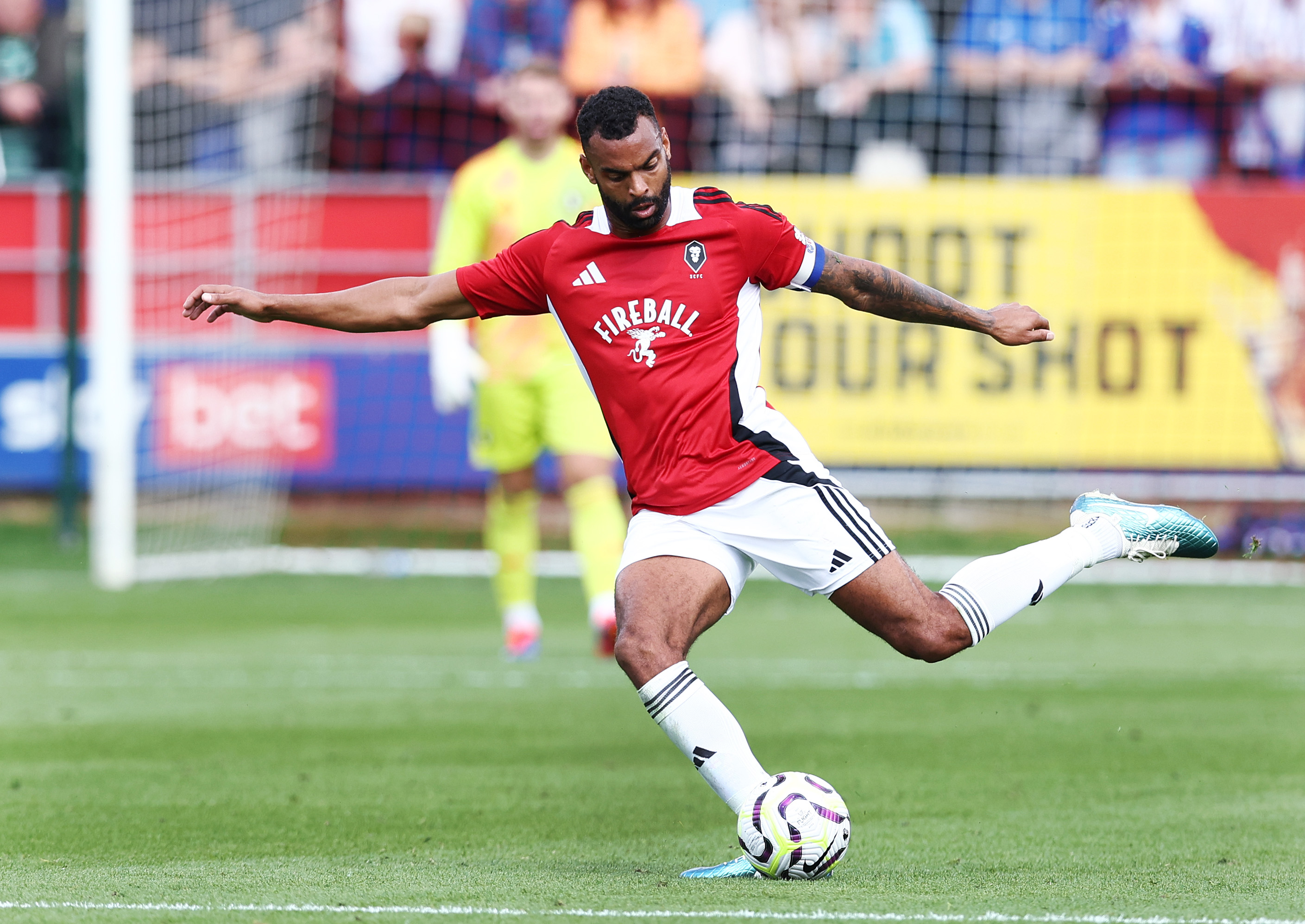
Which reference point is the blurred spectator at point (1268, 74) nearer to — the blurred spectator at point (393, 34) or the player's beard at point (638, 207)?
the blurred spectator at point (393, 34)

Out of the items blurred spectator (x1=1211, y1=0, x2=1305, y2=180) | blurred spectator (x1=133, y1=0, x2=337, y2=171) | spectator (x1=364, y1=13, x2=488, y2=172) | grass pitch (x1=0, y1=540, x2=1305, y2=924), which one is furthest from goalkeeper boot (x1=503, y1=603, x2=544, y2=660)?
blurred spectator (x1=1211, y1=0, x2=1305, y2=180)

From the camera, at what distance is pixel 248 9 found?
15.2 metres

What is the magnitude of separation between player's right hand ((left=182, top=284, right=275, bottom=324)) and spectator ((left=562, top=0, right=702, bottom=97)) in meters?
9.83

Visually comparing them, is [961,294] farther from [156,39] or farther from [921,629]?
[921,629]

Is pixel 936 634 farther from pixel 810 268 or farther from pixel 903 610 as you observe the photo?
pixel 810 268

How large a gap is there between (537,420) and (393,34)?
22.4 feet

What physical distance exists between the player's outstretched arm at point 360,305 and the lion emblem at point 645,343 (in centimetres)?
51

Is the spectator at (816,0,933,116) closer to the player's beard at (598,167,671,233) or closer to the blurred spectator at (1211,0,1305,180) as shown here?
the blurred spectator at (1211,0,1305,180)

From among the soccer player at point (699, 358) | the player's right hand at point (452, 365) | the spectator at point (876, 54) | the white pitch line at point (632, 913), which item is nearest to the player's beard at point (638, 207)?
the soccer player at point (699, 358)

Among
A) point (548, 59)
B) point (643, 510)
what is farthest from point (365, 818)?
point (548, 59)

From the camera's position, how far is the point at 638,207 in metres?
4.93

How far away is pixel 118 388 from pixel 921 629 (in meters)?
8.36

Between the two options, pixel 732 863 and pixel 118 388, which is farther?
pixel 118 388

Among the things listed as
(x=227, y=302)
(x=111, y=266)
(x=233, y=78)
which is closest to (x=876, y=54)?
(x=233, y=78)
